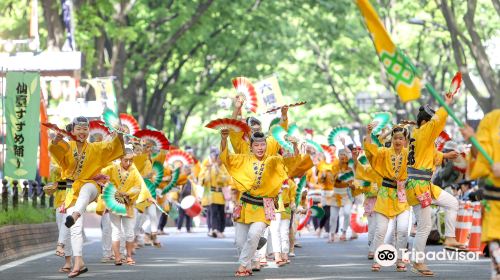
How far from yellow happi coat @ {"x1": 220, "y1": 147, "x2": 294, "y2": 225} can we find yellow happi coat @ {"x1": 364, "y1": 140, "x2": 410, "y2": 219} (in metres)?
1.12

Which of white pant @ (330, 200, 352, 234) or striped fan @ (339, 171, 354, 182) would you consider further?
white pant @ (330, 200, 352, 234)

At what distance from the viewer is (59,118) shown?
114 ft

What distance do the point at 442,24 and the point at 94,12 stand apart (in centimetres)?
1353

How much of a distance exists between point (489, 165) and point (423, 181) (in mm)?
5243

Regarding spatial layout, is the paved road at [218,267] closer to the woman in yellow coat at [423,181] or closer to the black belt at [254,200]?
the woman in yellow coat at [423,181]

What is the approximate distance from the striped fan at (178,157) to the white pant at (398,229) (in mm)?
11873

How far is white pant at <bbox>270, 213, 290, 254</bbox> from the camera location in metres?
18.8

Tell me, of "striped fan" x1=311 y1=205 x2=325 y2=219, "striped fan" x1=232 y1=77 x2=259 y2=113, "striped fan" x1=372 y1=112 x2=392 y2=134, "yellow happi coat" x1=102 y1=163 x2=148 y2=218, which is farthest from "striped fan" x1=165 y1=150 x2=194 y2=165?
"striped fan" x1=372 y1=112 x2=392 y2=134

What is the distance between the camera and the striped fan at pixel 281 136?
57.9 feet

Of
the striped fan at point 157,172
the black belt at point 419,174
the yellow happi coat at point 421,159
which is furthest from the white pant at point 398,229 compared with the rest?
the striped fan at point 157,172

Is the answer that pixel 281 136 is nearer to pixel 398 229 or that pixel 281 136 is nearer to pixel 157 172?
pixel 398 229

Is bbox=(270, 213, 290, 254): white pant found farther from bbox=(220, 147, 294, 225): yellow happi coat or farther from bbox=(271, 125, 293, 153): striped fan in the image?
bbox=(220, 147, 294, 225): yellow happi coat

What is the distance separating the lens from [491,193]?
36.5 feet

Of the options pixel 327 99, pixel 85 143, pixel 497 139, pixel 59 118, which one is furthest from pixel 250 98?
pixel 327 99
